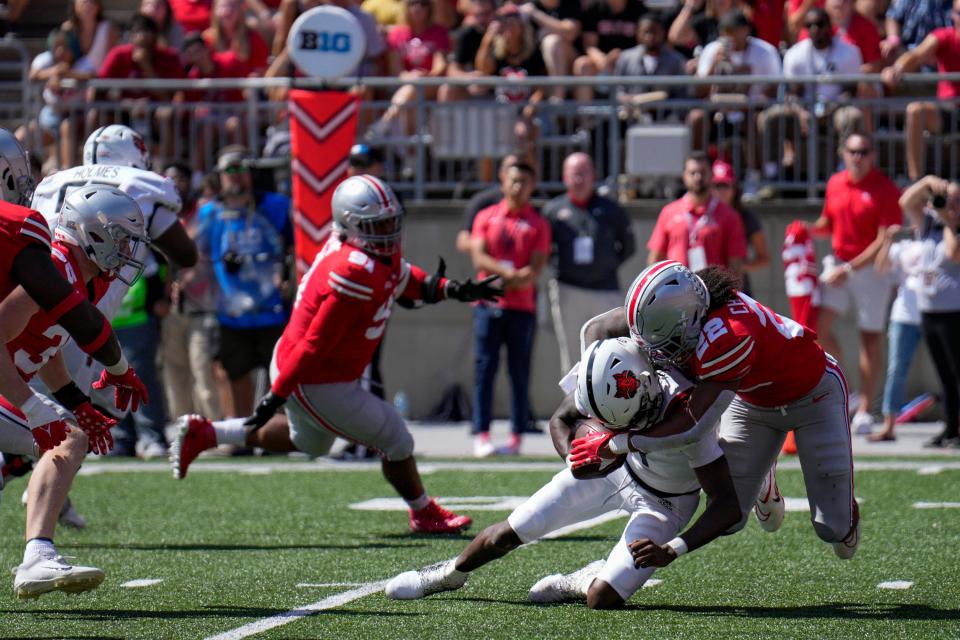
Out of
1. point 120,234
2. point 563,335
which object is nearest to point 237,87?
point 563,335

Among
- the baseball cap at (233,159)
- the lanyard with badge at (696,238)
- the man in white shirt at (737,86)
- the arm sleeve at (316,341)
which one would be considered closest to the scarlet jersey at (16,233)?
the arm sleeve at (316,341)

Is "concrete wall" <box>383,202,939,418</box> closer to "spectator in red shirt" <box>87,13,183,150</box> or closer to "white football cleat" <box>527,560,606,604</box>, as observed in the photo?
"spectator in red shirt" <box>87,13,183,150</box>

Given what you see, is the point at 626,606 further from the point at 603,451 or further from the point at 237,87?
the point at 237,87

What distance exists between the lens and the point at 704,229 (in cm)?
1123

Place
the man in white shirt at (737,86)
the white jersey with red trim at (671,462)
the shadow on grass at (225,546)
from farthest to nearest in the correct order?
the man in white shirt at (737,86) < the shadow on grass at (225,546) < the white jersey with red trim at (671,462)

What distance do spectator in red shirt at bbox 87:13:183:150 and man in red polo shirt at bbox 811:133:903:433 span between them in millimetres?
5300

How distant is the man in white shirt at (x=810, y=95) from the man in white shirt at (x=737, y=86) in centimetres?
13

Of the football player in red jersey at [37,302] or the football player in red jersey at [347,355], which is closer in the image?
the football player in red jersey at [37,302]

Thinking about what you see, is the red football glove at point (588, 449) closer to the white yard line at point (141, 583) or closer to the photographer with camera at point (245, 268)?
the white yard line at point (141, 583)

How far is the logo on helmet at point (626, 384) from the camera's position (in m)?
5.58

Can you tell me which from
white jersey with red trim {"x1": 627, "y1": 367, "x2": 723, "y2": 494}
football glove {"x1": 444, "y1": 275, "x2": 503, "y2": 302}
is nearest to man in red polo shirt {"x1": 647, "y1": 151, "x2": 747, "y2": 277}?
football glove {"x1": 444, "y1": 275, "x2": 503, "y2": 302}

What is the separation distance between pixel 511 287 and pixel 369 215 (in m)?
3.63

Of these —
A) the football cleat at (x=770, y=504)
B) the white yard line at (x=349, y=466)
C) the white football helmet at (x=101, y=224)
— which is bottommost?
the white yard line at (x=349, y=466)

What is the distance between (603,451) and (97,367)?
3535 millimetres
